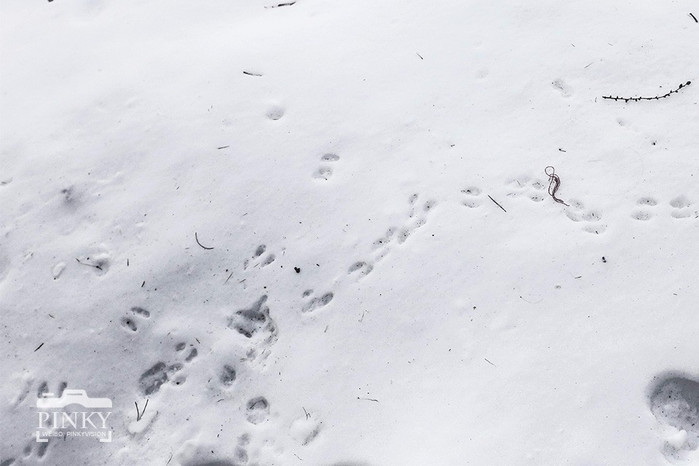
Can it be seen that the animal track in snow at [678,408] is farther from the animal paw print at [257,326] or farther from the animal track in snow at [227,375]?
the animal track in snow at [227,375]

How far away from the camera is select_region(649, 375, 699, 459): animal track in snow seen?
204 centimetres

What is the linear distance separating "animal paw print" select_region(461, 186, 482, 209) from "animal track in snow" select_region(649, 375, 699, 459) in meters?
1.02

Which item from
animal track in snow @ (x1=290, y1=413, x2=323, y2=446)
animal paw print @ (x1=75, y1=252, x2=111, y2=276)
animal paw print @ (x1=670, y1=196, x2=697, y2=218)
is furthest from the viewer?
animal paw print @ (x1=75, y1=252, x2=111, y2=276)

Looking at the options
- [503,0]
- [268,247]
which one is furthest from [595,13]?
[268,247]

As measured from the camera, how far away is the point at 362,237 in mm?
2344

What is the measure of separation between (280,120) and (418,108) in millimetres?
663

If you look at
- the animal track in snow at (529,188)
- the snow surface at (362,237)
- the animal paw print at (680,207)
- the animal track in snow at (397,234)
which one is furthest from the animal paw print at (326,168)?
the animal paw print at (680,207)

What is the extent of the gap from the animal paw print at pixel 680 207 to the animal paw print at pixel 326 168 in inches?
58.8

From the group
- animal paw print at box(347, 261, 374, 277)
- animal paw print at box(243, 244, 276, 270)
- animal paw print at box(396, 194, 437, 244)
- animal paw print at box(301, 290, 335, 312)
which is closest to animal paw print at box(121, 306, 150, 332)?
animal paw print at box(243, 244, 276, 270)

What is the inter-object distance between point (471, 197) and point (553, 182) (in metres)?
0.37

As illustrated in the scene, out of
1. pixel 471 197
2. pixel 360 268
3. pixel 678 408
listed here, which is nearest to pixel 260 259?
pixel 360 268

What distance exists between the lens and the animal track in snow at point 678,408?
204 cm

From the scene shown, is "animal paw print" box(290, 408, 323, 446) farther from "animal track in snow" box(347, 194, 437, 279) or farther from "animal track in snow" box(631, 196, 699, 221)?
"animal track in snow" box(631, 196, 699, 221)

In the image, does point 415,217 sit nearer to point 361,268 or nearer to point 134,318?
point 361,268
